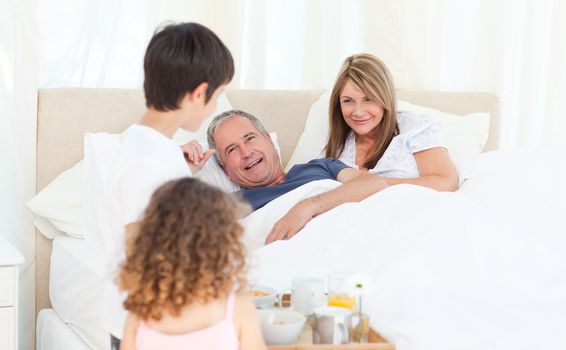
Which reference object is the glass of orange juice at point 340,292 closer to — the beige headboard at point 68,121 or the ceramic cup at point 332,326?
the ceramic cup at point 332,326

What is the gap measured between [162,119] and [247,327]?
44cm

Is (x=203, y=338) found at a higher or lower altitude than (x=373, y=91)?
lower

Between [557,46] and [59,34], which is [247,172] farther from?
[557,46]

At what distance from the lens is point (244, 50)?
119 inches

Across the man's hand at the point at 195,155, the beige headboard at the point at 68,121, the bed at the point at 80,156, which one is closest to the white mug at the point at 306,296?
the bed at the point at 80,156

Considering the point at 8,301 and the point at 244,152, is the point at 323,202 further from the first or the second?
the point at 8,301

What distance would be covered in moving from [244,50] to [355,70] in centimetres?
58

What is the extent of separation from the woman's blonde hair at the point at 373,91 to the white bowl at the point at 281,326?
120 centimetres

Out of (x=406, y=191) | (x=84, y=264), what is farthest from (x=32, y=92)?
(x=406, y=191)

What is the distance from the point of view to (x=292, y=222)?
2.20 m

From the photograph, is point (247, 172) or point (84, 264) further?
point (247, 172)

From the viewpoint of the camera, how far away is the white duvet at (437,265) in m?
1.60

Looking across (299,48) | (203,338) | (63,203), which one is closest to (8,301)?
(63,203)

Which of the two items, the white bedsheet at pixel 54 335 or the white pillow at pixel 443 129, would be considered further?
the white pillow at pixel 443 129
